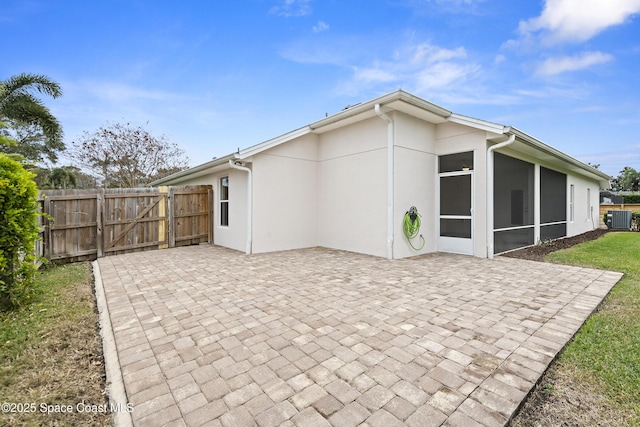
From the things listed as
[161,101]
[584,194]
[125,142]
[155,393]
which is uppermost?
[161,101]

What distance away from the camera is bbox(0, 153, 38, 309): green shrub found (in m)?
3.55

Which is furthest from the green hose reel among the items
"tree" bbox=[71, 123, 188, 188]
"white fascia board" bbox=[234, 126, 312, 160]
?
"tree" bbox=[71, 123, 188, 188]

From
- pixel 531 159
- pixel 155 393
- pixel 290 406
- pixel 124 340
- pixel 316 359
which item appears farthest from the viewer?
pixel 531 159

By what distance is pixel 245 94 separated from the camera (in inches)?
488

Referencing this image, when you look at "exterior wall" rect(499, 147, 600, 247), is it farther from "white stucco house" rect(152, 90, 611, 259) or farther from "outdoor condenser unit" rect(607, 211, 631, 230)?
"outdoor condenser unit" rect(607, 211, 631, 230)

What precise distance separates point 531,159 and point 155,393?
35.0 ft

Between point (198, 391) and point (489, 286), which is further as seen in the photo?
point (489, 286)

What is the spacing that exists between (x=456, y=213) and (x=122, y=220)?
9.48 meters

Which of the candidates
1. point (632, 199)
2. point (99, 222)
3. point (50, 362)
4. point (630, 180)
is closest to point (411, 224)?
point (50, 362)

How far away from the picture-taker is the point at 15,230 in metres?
3.64

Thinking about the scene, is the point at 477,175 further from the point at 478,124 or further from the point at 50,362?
the point at 50,362

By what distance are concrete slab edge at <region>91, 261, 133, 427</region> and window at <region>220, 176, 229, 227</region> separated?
5395 millimetres

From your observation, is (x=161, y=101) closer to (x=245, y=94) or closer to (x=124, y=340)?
(x=245, y=94)

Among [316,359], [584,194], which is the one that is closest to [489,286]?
[316,359]
